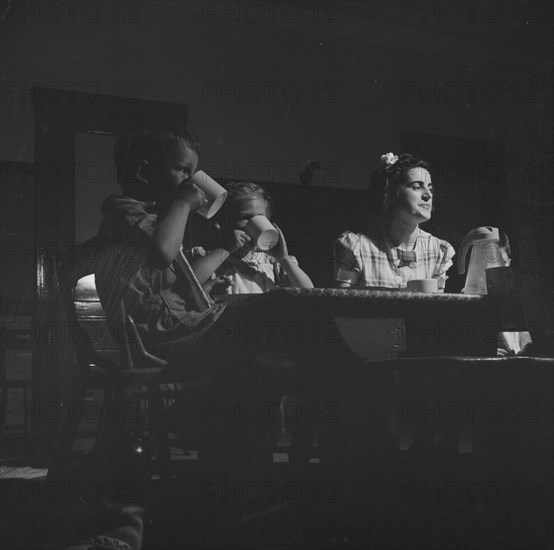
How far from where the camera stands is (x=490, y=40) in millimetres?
2033

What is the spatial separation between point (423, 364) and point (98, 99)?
92 centimetres

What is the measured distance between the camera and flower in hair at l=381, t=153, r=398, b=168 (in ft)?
6.01

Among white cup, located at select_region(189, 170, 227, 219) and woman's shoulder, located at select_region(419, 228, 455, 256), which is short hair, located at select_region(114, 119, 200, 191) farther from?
woman's shoulder, located at select_region(419, 228, 455, 256)

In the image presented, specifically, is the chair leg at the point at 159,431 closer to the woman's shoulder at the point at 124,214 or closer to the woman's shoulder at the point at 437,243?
the woman's shoulder at the point at 124,214

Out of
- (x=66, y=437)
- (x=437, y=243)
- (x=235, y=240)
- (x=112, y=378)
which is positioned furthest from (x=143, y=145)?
(x=437, y=243)

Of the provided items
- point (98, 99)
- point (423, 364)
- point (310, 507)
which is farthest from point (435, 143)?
point (310, 507)

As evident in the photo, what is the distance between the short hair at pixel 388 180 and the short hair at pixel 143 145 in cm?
54

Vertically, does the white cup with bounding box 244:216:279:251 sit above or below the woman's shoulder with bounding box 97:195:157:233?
below

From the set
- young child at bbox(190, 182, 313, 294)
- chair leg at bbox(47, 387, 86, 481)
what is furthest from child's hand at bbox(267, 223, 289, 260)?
chair leg at bbox(47, 387, 86, 481)

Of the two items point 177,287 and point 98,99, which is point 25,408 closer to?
point 177,287

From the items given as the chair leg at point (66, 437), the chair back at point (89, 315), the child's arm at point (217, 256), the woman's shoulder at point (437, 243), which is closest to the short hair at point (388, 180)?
the woman's shoulder at point (437, 243)

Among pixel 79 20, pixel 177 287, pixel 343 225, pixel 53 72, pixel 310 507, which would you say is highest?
pixel 79 20

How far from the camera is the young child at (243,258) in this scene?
5.16ft

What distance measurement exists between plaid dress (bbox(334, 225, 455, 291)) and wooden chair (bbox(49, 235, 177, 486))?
0.63 metres
